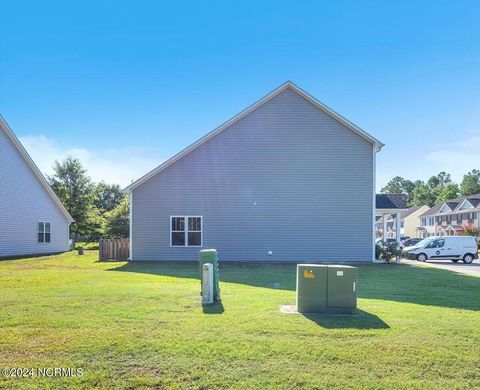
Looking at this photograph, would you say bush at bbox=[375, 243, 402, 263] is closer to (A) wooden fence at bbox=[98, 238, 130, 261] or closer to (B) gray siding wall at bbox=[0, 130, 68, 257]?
(A) wooden fence at bbox=[98, 238, 130, 261]

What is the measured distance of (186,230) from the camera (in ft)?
66.1

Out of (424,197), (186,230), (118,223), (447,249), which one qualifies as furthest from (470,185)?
(186,230)

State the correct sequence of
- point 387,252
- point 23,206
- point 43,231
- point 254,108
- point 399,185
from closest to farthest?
point 254,108
point 387,252
point 23,206
point 43,231
point 399,185

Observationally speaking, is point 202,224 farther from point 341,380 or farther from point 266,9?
point 341,380

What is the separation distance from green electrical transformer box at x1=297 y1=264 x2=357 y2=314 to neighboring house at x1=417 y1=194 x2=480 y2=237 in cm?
5093

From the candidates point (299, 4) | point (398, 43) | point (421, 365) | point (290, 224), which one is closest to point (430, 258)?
point (290, 224)

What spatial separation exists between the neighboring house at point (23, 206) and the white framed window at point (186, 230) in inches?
421

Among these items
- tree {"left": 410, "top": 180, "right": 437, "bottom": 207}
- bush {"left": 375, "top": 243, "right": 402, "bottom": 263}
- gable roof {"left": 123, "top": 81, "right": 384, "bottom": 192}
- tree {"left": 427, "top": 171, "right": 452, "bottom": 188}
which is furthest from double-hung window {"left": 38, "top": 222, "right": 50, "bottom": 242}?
tree {"left": 427, "top": 171, "right": 452, "bottom": 188}

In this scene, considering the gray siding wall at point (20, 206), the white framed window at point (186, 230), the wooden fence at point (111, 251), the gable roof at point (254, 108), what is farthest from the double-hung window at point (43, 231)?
the white framed window at point (186, 230)

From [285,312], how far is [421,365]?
305cm

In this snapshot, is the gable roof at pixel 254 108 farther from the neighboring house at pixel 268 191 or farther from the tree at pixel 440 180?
the tree at pixel 440 180

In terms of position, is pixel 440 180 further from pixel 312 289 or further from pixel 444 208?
pixel 312 289

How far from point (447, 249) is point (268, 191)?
14577 millimetres

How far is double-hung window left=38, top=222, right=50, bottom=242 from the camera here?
2662 centimetres
